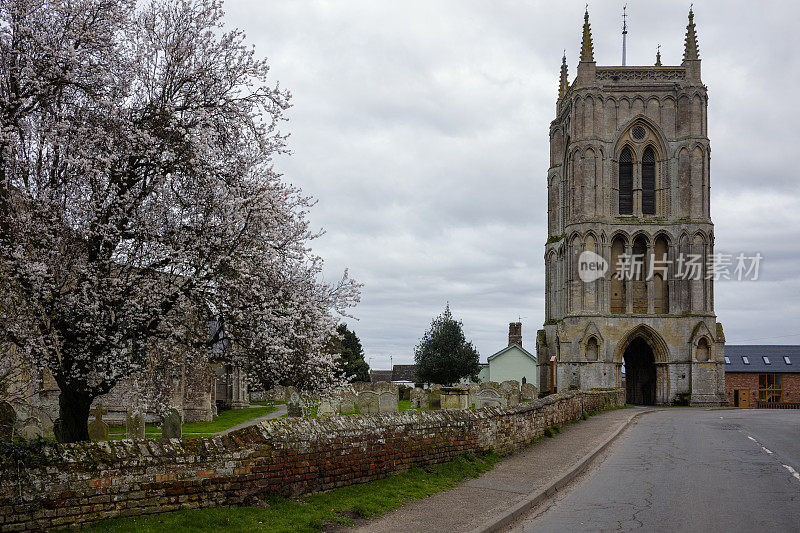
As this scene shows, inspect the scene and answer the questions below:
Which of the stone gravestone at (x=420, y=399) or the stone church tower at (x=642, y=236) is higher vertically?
the stone church tower at (x=642, y=236)

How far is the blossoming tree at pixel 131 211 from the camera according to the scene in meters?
11.2

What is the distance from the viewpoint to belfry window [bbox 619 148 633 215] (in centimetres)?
5216

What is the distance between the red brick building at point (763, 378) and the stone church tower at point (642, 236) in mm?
23597

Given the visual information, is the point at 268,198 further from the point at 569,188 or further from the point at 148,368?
the point at 569,188

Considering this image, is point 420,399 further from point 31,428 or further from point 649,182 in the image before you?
point 31,428

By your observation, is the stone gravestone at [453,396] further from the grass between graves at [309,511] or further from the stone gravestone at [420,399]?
the stone gravestone at [420,399]

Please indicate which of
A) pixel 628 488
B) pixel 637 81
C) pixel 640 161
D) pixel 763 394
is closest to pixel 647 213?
pixel 640 161

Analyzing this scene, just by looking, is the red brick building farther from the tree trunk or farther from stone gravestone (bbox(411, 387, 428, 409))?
the tree trunk

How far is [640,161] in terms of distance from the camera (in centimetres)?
5166

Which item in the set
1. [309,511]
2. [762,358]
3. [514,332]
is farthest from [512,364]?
[309,511]

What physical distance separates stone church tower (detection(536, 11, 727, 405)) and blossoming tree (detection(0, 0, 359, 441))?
37485 mm

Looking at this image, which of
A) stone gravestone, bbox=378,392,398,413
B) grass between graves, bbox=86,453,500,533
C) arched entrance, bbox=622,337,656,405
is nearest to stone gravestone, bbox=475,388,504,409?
stone gravestone, bbox=378,392,398,413

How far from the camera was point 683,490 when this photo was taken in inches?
464

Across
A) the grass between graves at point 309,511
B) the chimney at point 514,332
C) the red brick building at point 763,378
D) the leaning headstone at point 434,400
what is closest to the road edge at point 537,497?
the grass between graves at point 309,511
